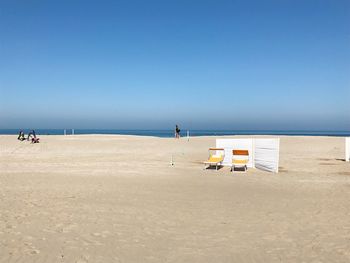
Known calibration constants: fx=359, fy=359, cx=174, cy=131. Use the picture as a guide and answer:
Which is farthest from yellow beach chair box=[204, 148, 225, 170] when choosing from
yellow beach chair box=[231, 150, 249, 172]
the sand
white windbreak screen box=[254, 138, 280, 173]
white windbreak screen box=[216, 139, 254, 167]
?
white windbreak screen box=[254, 138, 280, 173]

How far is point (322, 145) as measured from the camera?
3047 centimetres

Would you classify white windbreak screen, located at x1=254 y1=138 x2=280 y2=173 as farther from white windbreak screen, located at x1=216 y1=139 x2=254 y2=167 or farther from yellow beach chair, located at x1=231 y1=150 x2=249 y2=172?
yellow beach chair, located at x1=231 y1=150 x2=249 y2=172

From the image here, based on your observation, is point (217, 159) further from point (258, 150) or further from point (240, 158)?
point (258, 150)

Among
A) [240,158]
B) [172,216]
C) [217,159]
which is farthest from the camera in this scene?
[240,158]

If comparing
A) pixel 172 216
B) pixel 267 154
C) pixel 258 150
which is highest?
pixel 258 150

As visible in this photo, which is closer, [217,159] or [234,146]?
[217,159]

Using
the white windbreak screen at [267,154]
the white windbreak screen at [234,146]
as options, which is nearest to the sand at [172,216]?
the white windbreak screen at [267,154]

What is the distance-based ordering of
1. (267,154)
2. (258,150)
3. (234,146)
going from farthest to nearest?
(234,146), (258,150), (267,154)

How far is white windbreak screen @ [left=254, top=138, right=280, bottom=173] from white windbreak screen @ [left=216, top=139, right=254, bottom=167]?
25 cm

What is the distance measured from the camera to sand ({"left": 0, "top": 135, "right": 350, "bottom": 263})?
5891mm

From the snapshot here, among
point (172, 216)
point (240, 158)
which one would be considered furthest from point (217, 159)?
point (172, 216)

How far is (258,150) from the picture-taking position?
1772 cm

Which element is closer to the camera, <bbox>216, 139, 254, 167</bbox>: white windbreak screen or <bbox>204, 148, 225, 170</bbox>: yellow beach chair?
<bbox>204, 148, 225, 170</bbox>: yellow beach chair

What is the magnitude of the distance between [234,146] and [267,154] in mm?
2138
